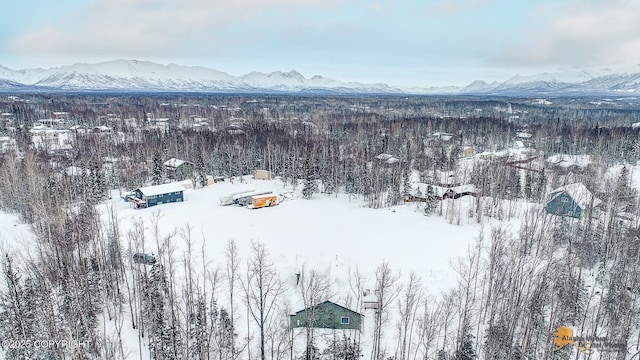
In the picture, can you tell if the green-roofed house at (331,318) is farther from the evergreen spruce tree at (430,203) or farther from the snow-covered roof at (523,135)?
the snow-covered roof at (523,135)

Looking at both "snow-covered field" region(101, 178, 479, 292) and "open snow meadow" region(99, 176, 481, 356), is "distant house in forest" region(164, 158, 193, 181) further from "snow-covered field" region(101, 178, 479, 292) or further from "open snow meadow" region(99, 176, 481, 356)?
"snow-covered field" region(101, 178, 479, 292)

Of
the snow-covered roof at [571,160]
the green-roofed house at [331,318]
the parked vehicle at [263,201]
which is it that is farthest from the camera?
the snow-covered roof at [571,160]

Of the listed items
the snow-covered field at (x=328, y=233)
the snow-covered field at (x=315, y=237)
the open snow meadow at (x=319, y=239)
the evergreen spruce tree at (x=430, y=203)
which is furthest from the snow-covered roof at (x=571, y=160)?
the snow-covered field at (x=328, y=233)

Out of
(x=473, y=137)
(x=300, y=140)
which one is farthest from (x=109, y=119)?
(x=473, y=137)

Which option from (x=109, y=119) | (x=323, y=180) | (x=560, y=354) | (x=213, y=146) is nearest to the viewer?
(x=560, y=354)

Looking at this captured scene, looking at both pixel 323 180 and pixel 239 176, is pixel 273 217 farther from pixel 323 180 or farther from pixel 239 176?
pixel 239 176

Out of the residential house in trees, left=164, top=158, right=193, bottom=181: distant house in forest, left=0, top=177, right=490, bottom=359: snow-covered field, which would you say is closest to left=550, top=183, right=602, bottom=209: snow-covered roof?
left=0, top=177, right=490, bottom=359: snow-covered field
